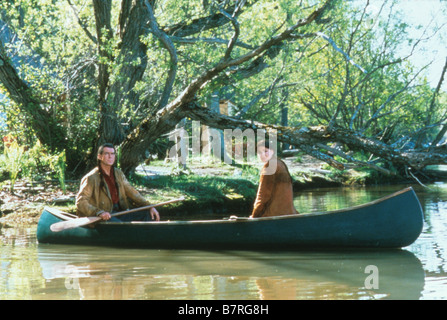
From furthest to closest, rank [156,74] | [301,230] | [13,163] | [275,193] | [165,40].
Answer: [156,74], [13,163], [165,40], [275,193], [301,230]

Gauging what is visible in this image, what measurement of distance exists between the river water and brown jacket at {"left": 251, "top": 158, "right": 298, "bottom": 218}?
1.79 feet

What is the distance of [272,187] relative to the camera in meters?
8.16

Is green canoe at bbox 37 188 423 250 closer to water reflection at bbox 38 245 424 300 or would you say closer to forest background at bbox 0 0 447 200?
water reflection at bbox 38 245 424 300

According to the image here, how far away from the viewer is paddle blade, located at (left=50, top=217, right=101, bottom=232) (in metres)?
8.65

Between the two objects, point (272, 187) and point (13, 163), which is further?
point (13, 163)

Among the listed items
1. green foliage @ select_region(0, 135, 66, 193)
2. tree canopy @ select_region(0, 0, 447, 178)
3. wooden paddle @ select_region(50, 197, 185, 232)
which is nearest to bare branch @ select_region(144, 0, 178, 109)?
tree canopy @ select_region(0, 0, 447, 178)

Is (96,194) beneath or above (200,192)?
beneath

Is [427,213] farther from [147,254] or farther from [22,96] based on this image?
[22,96]

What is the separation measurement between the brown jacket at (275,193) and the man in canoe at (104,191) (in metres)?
1.76

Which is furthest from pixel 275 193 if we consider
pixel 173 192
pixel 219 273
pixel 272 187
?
pixel 173 192

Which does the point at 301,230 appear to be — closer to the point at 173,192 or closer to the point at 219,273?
the point at 219,273

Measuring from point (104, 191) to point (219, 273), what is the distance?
240cm

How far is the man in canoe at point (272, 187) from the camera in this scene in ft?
26.2

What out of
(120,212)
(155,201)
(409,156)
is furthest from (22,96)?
(409,156)
